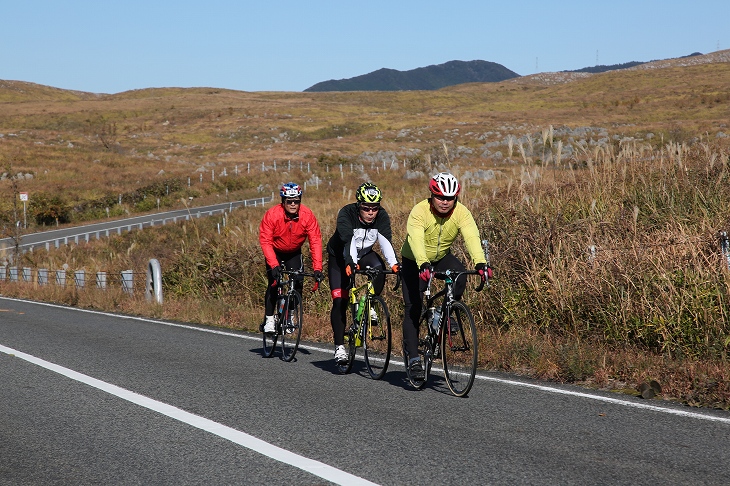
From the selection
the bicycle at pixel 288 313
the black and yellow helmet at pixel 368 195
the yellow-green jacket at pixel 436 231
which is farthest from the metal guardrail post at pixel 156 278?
the yellow-green jacket at pixel 436 231

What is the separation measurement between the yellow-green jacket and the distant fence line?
10531 millimetres

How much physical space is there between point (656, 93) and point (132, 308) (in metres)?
114

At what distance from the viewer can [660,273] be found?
28.1ft

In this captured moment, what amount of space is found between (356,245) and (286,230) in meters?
1.50

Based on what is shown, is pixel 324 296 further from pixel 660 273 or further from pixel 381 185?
pixel 381 185

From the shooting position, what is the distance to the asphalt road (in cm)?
489

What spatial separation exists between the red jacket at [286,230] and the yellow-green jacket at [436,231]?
7.26 ft

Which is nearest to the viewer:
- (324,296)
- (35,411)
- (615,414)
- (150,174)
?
(615,414)

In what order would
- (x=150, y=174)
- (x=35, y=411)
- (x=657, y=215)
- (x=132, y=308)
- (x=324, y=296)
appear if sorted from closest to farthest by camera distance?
1. (x=35, y=411)
2. (x=657, y=215)
3. (x=324, y=296)
4. (x=132, y=308)
5. (x=150, y=174)

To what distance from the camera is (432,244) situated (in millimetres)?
7723

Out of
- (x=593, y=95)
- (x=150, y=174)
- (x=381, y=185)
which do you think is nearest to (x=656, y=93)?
(x=593, y=95)

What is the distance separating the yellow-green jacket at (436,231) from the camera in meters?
7.28

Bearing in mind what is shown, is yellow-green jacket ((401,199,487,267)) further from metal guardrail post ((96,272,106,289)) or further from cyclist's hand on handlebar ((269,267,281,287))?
metal guardrail post ((96,272,106,289))

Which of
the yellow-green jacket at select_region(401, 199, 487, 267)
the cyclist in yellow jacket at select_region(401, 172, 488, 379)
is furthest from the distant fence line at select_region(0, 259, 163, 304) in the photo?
the yellow-green jacket at select_region(401, 199, 487, 267)
